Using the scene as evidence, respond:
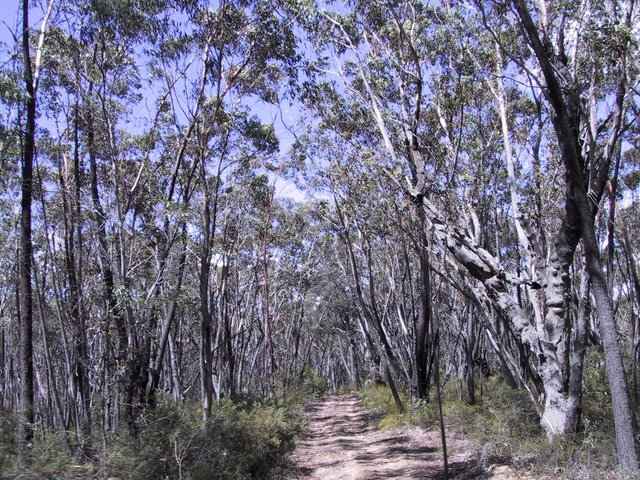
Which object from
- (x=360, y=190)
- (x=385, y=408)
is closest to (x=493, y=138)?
(x=360, y=190)

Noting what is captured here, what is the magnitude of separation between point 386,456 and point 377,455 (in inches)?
13.3

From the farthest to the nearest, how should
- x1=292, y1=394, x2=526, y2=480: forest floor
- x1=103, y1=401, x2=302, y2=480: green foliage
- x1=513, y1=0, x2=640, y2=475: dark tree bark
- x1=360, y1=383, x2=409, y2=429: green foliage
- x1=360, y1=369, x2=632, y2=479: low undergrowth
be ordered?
x1=360, y1=383, x2=409, y2=429: green foliage < x1=292, y1=394, x2=526, y2=480: forest floor < x1=360, y1=369, x2=632, y2=479: low undergrowth < x1=513, y1=0, x2=640, y2=475: dark tree bark < x1=103, y1=401, x2=302, y2=480: green foliage

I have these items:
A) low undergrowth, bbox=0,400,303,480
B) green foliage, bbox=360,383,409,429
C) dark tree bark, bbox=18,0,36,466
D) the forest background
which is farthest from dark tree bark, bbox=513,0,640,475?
green foliage, bbox=360,383,409,429

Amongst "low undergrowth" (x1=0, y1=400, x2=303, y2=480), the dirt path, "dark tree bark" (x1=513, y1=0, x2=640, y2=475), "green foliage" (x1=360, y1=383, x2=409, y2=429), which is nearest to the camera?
"low undergrowth" (x1=0, y1=400, x2=303, y2=480)

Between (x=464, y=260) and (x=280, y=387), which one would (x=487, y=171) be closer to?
(x=464, y=260)

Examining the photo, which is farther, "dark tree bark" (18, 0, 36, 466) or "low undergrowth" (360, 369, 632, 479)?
"dark tree bark" (18, 0, 36, 466)

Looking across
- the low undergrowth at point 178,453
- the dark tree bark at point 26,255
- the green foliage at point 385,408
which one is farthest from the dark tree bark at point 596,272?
the green foliage at point 385,408

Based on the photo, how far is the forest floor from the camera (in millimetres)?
8594

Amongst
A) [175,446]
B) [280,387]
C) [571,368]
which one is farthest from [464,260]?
[280,387]

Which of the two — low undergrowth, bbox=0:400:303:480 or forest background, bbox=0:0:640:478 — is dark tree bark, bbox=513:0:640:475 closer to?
forest background, bbox=0:0:640:478

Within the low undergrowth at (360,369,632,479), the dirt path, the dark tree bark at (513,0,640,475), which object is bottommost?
the dirt path

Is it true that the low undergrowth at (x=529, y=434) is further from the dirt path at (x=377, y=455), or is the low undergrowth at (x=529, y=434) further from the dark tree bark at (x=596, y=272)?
the dark tree bark at (x=596, y=272)

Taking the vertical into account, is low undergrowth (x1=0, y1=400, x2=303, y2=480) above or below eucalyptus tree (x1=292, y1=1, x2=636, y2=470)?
below

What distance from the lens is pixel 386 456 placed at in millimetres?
10633
